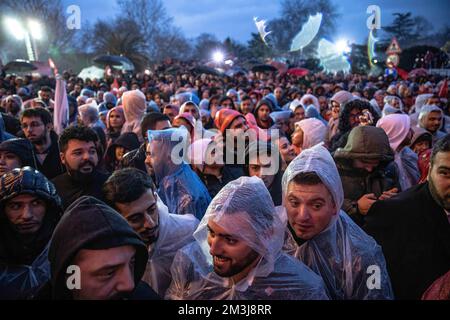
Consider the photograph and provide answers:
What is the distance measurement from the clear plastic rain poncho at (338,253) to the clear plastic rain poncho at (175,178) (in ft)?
2.73

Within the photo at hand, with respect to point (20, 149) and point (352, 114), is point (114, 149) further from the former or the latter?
point (352, 114)

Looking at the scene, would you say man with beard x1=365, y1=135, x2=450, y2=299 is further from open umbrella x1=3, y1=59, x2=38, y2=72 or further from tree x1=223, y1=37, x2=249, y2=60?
tree x1=223, y1=37, x2=249, y2=60

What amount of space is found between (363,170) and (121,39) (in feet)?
74.1

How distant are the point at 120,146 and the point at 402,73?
10816 millimetres

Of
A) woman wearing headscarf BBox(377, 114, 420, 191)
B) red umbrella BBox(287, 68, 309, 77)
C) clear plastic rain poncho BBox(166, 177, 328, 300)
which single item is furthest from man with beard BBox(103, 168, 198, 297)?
red umbrella BBox(287, 68, 309, 77)

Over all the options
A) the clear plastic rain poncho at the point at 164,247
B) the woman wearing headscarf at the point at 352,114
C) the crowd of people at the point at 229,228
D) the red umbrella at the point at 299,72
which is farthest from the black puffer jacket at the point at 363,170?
the red umbrella at the point at 299,72

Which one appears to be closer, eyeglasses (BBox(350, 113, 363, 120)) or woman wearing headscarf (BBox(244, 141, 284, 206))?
woman wearing headscarf (BBox(244, 141, 284, 206))

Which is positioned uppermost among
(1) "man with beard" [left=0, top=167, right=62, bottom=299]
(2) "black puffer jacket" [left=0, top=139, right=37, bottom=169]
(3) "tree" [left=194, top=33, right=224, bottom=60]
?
(3) "tree" [left=194, top=33, right=224, bottom=60]

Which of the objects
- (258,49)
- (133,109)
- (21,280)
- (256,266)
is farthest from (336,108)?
(258,49)

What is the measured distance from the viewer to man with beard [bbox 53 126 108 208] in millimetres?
2547

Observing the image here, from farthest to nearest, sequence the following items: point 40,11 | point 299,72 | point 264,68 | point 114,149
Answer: point 264,68 → point 299,72 → point 40,11 → point 114,149

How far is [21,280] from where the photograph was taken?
166 cm

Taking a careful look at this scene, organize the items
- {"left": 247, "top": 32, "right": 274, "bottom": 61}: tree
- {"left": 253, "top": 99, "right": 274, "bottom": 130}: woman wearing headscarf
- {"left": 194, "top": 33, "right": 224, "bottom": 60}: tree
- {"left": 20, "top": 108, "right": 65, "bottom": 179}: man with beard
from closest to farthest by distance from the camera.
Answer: {"left": 20, "top": 108, "right": 65, "bottom": 179}: man with beard < {"left": 253, "top": 99, "right": 274, "bottom": 130}: woman wearing headscarf < {"left": 247, "top": 32, "right": 274, "bottom": 61}: tree < {"left": 194, "top": 33, "right": 224, "bottom": 60}: tree

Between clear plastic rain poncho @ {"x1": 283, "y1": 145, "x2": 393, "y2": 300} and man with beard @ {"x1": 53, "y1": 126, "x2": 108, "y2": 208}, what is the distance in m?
1.45
